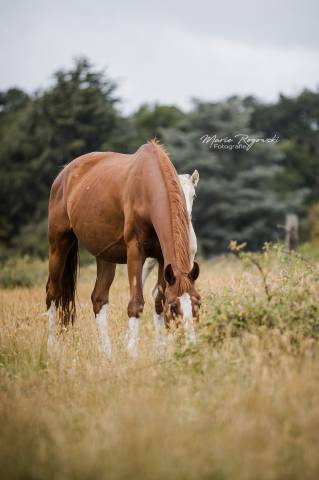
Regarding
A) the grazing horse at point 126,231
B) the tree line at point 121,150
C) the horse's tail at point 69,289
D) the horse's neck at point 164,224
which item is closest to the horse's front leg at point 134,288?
the grazing horse at point 126,231

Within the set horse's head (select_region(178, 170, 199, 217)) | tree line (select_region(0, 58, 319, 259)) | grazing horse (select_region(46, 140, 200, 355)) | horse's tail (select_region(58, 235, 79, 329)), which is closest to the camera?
grazing horse (select_region(46, 140, 200, 355))

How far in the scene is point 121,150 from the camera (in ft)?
101

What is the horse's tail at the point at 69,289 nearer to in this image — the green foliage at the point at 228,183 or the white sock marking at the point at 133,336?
the white sock marking at the point at 133,336

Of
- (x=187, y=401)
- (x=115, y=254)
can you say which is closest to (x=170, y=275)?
(x=187, y=401)

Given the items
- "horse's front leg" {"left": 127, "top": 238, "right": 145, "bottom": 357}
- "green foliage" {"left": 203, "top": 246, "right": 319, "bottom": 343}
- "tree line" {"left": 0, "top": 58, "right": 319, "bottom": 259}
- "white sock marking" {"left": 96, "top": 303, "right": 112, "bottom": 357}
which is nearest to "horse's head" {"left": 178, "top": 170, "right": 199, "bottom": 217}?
"white sock marking" {"left": 96, "top": 303, "right": 112, "bottom": 357}

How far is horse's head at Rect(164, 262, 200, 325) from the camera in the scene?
4484mm

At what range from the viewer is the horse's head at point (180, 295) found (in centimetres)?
448

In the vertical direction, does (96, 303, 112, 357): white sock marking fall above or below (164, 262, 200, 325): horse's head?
below

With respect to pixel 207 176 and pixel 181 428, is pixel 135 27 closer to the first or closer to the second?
pixel 207 176

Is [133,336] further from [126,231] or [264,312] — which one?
[264,312]

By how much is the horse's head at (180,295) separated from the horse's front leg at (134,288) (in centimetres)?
86

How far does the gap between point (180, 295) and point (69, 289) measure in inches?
122

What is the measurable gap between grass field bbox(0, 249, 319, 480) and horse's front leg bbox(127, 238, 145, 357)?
27 cm

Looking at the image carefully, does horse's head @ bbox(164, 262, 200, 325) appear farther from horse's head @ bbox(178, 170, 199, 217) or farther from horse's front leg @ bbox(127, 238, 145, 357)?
horse's head @ bbox(178, 170, 199, 217)
